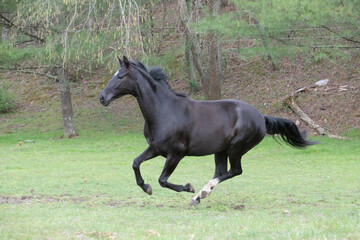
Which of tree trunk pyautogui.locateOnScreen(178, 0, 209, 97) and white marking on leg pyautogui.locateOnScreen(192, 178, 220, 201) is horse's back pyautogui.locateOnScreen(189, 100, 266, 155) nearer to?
white marking on leg pyautogui.locateOnScreen(192, 178, 220, 201)

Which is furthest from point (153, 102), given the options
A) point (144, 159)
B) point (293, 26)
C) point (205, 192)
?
point (293, 26)

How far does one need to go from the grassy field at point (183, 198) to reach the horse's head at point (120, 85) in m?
1.72

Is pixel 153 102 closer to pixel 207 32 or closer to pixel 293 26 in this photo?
pixel 207 32

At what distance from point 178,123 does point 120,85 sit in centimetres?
106

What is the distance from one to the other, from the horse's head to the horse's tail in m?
2.61

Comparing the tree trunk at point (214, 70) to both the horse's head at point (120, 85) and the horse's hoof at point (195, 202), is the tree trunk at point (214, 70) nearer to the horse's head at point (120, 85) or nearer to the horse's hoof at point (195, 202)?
the horse's head at point (120, 85)

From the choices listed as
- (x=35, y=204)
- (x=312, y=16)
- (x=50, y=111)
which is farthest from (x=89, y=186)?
(x=50, y=111)

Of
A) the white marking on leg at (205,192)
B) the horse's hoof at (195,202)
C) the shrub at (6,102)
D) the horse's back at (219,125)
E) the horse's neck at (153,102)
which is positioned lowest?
the shrub at (6,102)

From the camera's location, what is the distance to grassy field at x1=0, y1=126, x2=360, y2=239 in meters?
5.47

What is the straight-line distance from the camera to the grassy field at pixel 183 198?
17.9 feet

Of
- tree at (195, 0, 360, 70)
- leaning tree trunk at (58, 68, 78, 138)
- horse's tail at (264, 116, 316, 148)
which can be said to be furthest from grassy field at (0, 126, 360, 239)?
leaning tree trunk at (58, 68, 78, 138)

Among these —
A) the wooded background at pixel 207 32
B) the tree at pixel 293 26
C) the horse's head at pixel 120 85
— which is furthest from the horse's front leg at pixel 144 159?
the tree at pixel 293 26

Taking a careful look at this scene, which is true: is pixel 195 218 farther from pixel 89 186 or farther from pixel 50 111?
pixel 50 111

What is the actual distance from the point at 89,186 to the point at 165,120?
149 inches
